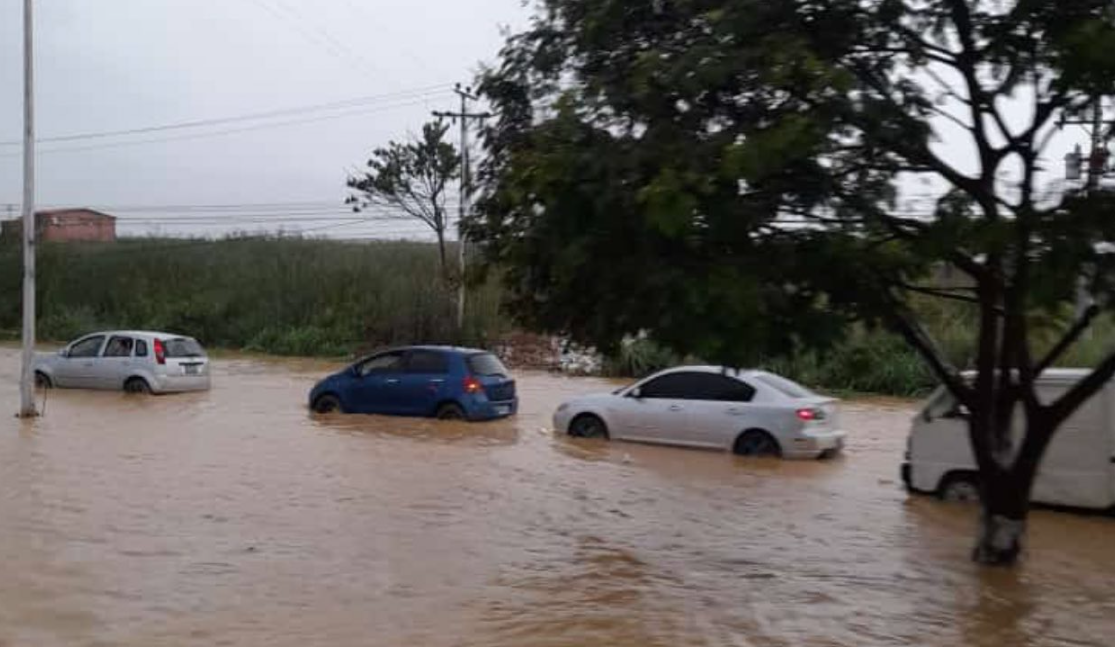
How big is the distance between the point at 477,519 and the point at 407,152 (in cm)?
3367

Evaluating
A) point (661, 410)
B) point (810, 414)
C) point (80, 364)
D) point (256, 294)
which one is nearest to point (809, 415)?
point (810, 414)

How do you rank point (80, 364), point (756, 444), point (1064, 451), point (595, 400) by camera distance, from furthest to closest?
point (80, 364) → point (595, 400) → point (756, 444) → point (1064, 451)

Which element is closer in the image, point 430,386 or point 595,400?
point 595,400

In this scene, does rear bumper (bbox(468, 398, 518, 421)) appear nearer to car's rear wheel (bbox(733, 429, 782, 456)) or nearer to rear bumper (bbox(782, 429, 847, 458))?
car's rear wheel (bbox(733, 429, 782, 456))

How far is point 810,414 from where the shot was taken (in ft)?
56.7

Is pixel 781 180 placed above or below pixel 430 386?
above

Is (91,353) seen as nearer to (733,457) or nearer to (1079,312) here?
(733,457)

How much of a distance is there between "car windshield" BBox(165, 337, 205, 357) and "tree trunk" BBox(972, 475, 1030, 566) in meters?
20.4

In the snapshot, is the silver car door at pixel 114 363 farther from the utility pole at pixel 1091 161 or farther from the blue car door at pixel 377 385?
the utility pole at pixel 1091 161

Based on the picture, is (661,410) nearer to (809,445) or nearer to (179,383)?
(809,445)

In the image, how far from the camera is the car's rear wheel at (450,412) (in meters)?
21.3

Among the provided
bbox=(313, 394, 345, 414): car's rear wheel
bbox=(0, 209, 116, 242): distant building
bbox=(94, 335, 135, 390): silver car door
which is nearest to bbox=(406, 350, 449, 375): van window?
bbox=(313, 394, 345, 414): car's rear wheel

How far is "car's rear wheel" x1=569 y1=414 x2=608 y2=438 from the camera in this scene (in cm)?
1909

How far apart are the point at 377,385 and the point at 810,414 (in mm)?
8296
